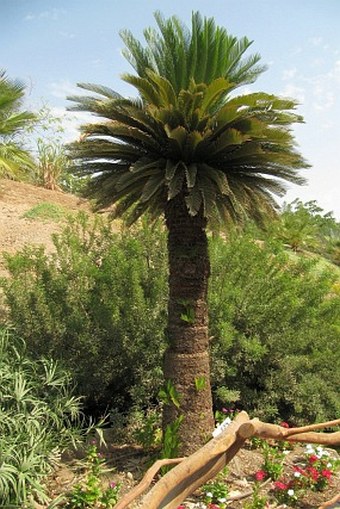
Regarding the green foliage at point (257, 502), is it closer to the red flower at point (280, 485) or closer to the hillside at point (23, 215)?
the red flower at point (280, 485)

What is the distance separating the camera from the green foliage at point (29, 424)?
12.5 feet

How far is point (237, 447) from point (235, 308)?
5.05 metres

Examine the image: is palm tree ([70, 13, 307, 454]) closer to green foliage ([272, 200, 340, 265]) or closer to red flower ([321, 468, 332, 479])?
red flower ([321, 468, 332, 479])

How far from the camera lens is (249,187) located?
4.51 meters

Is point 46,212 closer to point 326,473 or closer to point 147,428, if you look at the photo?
point 147,428

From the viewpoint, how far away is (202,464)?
3.93ft

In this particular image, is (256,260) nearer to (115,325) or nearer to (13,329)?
(115,325)

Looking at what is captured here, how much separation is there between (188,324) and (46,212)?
28.6 feet

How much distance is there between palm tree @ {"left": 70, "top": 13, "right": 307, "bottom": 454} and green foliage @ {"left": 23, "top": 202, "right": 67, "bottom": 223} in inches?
302

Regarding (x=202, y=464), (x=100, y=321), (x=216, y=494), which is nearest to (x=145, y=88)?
(x=100, y=321)

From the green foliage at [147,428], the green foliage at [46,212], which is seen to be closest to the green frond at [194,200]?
the green foliage at [147,428]

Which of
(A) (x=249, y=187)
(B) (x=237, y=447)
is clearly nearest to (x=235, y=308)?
(A) (x=249, y=187)

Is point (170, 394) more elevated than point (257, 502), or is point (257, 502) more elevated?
point (170, 394)

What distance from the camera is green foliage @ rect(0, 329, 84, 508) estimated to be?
3.80 metres
